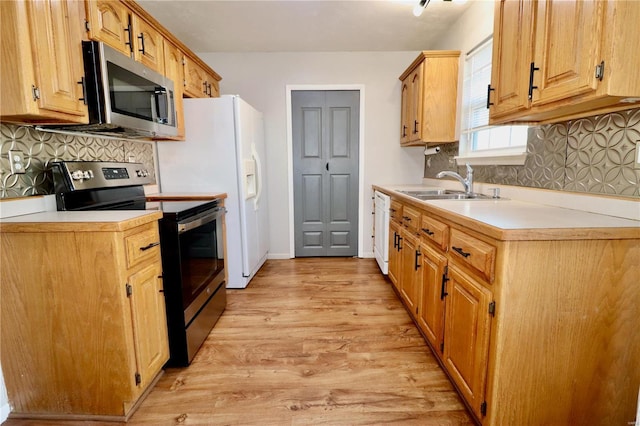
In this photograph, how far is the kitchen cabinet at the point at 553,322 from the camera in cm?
115

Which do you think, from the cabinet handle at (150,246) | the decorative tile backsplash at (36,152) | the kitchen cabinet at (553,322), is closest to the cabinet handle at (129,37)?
the decorative tile backsplash at (36,152)

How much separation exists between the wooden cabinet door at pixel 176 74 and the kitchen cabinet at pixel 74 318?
146 centimetres

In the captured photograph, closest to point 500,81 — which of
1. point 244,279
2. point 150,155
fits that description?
point 244,279

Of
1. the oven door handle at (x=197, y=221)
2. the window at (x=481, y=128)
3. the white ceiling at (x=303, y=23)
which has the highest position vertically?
the white ceiling at (x=303, y=23)

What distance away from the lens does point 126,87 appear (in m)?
1.86

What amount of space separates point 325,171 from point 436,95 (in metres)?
1.54

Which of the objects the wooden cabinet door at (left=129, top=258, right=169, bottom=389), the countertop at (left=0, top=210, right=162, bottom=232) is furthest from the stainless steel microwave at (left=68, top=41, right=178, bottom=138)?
the wooden cabinet door at (left=129, top=258, right=169, bottom=389)

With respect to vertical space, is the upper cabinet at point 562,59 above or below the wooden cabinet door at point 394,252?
above

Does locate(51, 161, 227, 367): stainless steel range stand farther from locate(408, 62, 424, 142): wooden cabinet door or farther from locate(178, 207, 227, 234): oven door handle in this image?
locate(408, 62, 424, 142): wooden cabinet door

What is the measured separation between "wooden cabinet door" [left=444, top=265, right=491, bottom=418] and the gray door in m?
2.46

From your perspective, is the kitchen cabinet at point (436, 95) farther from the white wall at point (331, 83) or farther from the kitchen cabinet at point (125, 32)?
the kitchen cabinet at point (125, 32)

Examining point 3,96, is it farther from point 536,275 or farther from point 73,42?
point 536,275

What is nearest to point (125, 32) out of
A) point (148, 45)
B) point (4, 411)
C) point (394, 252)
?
point (148, 45)

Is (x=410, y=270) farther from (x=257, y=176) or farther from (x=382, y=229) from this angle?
(x=257, y=176)
